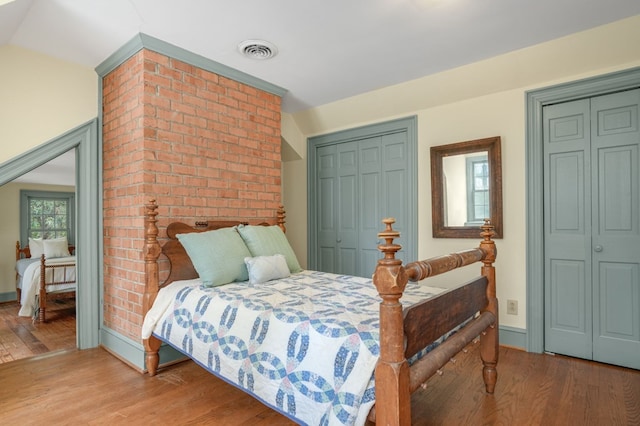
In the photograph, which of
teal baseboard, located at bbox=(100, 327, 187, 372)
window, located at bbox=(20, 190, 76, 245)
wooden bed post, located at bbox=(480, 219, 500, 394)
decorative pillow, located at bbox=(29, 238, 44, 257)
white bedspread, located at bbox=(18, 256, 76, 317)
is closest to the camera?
wooden bed post, located at bbox=(480, 219, 500, 394)

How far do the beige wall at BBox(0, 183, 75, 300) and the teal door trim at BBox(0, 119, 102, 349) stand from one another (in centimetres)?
293

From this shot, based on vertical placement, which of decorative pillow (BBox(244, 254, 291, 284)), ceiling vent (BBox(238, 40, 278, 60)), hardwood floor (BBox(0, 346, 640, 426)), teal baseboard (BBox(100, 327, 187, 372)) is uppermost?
ceiling vent (BBox(238, 40, 278, 60))

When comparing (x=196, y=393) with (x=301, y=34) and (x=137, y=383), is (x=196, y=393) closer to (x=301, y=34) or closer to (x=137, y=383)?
(x=137, y=383)

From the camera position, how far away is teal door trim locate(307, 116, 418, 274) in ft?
11.5

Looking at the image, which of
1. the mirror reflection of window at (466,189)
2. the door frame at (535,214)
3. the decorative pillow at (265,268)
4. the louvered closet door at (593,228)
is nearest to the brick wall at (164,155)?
the decorative pillow at (265,268)

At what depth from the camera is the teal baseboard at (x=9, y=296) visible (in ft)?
15.7

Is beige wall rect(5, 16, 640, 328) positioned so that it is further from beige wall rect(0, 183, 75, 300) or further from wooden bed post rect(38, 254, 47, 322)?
beige wall rect(0, 183, 75, 300)

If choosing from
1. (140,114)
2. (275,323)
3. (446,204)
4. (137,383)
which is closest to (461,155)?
(446,204)

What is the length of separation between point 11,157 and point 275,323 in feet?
8.12

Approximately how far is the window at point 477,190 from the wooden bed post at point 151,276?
261 centimetres

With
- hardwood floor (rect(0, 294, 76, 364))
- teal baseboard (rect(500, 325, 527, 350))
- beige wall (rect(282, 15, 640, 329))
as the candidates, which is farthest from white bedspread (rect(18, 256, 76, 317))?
teal baseboard (rect(500, 325, 527, 350))

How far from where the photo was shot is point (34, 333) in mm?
3400

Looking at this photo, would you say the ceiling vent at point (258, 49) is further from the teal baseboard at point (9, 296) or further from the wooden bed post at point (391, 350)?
the teal baseboard at point (9, 296)

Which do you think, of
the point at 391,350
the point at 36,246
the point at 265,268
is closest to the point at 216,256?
the point at 265,268
